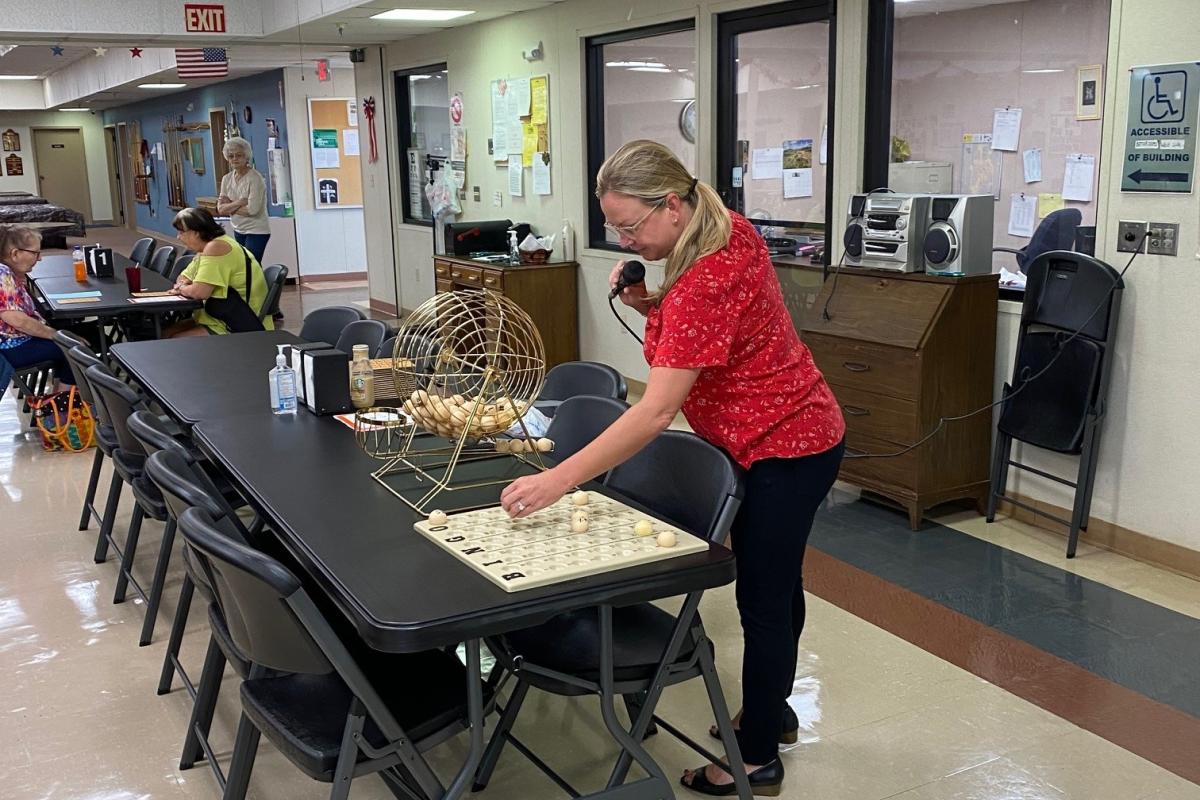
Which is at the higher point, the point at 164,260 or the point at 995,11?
the point at 995,11

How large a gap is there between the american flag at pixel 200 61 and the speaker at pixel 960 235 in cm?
693

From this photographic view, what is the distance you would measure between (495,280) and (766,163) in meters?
1.99

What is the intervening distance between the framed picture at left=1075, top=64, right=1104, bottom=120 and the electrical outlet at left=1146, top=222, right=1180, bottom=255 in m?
0.71

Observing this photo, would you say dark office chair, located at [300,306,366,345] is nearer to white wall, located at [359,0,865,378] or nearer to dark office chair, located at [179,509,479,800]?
white wall, located at [359,0,865,378]

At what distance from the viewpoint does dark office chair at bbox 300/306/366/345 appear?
4957 millimetres

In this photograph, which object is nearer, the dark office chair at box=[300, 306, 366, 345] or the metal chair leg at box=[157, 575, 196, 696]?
the metal chair leg at box=[157, 575, 196, 696]

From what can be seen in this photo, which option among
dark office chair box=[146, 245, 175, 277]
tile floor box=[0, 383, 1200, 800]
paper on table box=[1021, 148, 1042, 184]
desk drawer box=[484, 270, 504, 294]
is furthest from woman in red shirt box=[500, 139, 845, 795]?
dark office chair box=[146, 245, 175, 277]

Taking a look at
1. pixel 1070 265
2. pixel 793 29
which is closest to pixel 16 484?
pixel 793 29

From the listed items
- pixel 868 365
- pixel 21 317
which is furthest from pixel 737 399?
pixel 21 317

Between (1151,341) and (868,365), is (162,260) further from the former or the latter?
(1151,341)

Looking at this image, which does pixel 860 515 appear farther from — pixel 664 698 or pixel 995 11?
pixel 995 11

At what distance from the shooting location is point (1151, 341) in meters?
3.93

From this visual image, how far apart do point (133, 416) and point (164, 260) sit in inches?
213

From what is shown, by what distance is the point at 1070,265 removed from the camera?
13.4 ft
